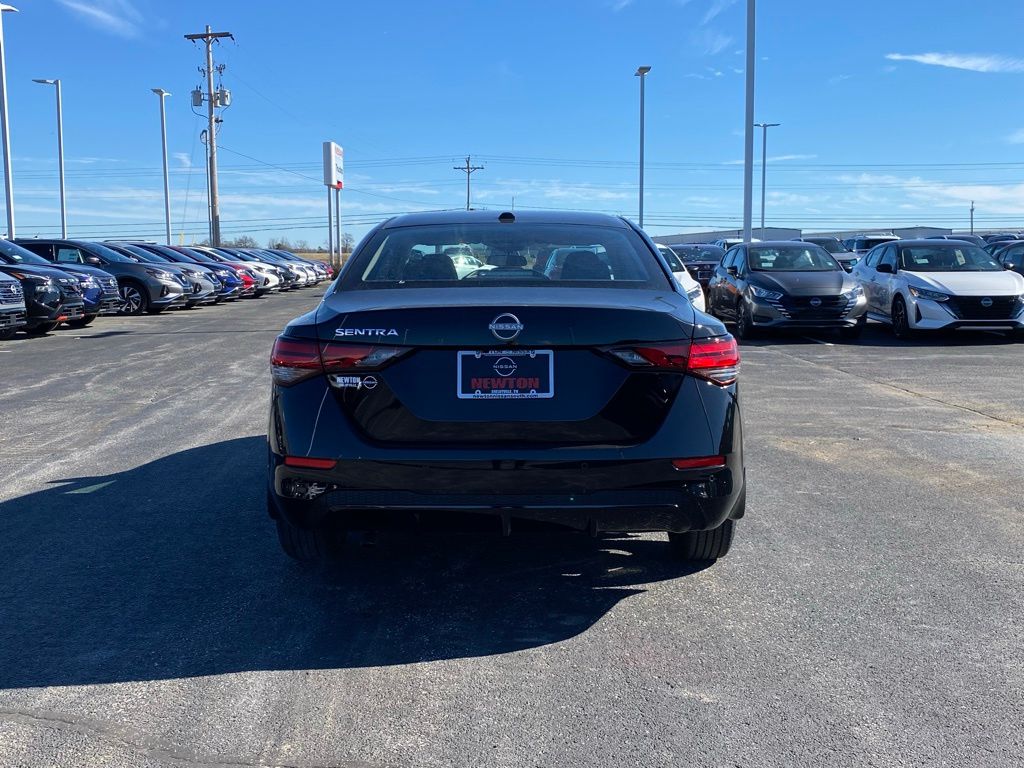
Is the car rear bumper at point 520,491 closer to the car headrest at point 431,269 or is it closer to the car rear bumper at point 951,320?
the car headrest at point 431,269

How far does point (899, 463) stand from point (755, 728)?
13.4 ft

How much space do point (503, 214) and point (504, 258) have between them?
24.3 inches

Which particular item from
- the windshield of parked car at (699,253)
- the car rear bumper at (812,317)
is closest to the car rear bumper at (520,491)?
the car rear bumper at (812,317)

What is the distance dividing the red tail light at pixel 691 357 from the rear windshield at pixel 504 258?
54 cm

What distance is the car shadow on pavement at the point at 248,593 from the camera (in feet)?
11.4

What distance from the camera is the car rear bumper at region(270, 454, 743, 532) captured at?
3.44 metres

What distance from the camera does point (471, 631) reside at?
12.1ft

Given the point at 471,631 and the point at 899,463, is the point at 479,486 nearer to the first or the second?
the point at 471,631

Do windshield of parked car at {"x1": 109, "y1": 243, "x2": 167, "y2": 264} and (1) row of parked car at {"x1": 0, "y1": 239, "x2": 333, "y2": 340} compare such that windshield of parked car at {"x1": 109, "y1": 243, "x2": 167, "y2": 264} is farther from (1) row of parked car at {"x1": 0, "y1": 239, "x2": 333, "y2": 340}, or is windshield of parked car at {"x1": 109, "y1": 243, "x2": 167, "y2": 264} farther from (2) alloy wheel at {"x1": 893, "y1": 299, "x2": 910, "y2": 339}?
(2) alloy wheel at {"x1": 893, "y1": 299, "x2": 910, "y2": 339}

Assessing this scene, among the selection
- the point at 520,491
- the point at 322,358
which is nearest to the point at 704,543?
the point at 520,491

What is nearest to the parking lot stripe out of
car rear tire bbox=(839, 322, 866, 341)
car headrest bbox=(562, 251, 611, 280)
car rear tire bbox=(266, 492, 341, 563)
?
car rear tire bbox=(266, 492, 341, 563)

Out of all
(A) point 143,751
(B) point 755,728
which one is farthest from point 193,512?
(B) point 755,728

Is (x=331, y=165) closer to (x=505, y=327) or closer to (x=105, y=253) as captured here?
(x=105, y=253)

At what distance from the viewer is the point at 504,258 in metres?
4.51
